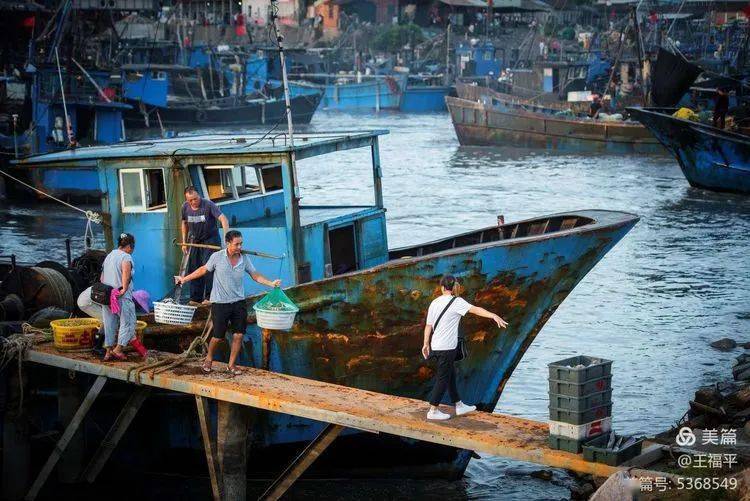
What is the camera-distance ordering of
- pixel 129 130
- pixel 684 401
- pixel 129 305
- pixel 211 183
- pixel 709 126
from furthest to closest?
1. pixel 129 130
2. pixel 709 126
3. pixel 684 401
4. pixel 211 183
5. pixel 129 305

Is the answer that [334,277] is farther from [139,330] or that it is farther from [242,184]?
[242,184]

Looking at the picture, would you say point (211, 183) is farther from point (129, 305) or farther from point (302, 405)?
point (302, 405)

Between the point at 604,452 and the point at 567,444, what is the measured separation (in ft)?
1.06

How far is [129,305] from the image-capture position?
10.2 meters

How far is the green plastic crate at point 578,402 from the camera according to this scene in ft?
27.0

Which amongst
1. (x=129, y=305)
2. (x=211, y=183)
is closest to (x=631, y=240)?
(x=211, y=183)

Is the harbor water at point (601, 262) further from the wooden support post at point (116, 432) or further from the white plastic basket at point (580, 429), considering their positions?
the white plastic basket at point (580, 429)

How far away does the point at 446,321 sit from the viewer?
895 cm

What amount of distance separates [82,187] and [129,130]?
57.2ft

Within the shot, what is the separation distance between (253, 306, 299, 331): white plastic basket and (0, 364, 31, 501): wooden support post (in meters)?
2.55

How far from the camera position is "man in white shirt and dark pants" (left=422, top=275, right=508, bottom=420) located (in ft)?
29.3

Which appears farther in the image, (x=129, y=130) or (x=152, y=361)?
(x=129, y=130)

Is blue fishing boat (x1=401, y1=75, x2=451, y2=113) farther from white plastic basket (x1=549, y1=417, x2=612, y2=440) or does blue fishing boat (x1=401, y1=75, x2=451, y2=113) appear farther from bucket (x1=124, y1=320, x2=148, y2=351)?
white plastic basket (x1=549, y1=417, x2=612, y2=440)

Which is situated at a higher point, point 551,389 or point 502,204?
point 551,389
